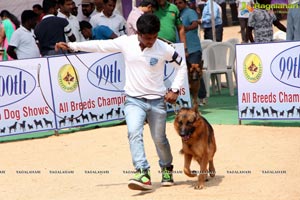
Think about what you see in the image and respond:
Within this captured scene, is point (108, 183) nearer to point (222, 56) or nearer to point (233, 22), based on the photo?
point (222, 56)

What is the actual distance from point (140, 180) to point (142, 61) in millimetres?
1227

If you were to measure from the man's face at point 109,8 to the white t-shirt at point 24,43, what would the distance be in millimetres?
1419

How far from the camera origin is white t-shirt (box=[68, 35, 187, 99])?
8820 mm

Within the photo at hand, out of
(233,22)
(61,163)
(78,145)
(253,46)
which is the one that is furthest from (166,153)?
(233,22)

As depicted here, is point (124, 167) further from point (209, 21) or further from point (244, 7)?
point (244, 7)

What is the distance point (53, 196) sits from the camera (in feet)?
29.8

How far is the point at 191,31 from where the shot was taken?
1565 cm

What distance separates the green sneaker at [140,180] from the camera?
8.62 m

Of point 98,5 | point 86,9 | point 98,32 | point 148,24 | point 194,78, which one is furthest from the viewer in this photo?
point 86,9

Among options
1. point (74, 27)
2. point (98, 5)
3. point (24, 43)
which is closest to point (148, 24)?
point (24, 43)

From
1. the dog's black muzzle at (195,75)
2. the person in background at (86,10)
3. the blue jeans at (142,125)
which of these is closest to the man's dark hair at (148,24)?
the blue jeans at (142,125)

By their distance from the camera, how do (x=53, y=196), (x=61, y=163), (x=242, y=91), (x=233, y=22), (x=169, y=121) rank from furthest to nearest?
(x=233, y=22)
(x=169, y=121)
(x=242, y=91)
(x=61, y=163)
(x=53, y=196)

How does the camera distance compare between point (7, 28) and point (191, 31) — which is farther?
point (7, 28)

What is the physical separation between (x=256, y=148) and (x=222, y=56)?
6188 mm
